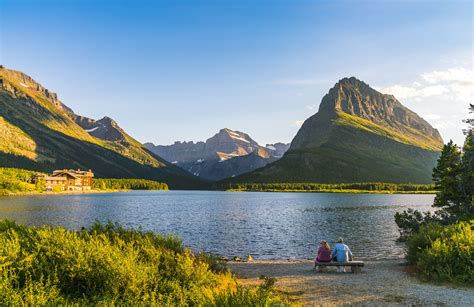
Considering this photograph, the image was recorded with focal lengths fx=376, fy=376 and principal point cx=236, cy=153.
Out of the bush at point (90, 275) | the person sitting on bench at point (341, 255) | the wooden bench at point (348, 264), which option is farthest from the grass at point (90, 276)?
the person sitting on bench at point (341, 255)

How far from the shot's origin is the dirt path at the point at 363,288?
19406 mm

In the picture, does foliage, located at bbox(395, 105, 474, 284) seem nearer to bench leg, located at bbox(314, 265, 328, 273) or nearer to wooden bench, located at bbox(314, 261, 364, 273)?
wooden bench, located at bbox(314, 261, 364, 273)

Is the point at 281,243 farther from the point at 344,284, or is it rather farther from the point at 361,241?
the point at 344,284

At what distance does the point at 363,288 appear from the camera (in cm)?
2253

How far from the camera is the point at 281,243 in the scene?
186 ft

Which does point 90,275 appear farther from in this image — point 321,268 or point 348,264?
point 348,264

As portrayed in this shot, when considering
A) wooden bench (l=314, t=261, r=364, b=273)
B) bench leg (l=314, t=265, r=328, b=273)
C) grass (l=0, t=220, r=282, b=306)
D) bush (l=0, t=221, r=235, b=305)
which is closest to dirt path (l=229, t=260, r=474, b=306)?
bench leg (l=314, t=265, r=328, b=273)

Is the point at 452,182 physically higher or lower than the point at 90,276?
higher

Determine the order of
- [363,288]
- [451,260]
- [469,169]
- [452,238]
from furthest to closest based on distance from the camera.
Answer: [469,169] < [452,238] < [451,260] < [363,288]

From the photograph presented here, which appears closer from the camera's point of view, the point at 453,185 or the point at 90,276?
the point at 90,276

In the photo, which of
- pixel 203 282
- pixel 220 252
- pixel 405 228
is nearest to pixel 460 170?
pixel 405 228

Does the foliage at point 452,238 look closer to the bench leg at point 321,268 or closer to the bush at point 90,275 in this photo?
the bench leg at point 321,268

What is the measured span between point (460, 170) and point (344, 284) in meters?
36.3

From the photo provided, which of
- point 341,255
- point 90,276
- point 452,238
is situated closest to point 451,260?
point 452,238
